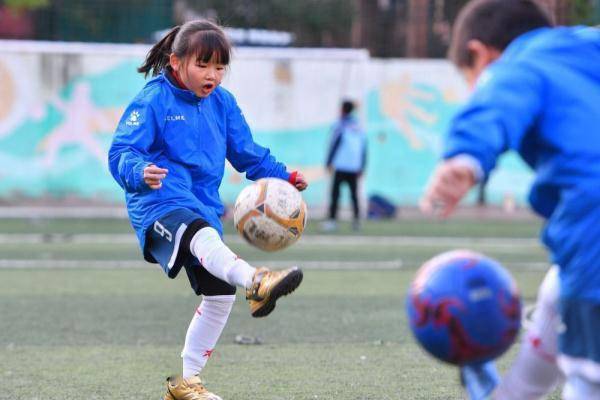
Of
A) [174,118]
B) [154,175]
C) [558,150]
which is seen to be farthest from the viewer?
[174,118]

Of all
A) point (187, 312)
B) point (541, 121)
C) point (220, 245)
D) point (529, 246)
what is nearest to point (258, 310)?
point (220, 245)

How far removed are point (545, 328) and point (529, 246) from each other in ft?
40.3

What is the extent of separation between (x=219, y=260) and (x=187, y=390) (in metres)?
0.83

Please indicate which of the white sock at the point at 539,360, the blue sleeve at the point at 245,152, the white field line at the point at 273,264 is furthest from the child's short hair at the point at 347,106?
the white sock at the point at 539,360

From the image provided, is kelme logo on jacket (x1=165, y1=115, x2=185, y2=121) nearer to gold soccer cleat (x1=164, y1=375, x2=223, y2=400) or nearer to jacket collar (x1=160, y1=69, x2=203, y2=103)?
jacket collar (x1=160, y1=69, x2=203, y2=103)

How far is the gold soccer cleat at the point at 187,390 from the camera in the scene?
5.79 meters

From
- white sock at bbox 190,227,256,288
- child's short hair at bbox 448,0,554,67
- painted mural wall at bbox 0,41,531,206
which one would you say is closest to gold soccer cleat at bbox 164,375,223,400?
white sock at bbox 190,227,256,288

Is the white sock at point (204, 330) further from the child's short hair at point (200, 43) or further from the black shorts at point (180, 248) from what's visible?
the child's short hair at point (200, 43)

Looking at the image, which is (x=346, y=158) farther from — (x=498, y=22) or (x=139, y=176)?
(x=498, y=22)

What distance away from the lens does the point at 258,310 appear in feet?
17.1

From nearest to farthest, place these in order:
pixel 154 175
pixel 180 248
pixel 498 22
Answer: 1. pixel 498 22
2. pixel 154 175
3. pixel 180 248

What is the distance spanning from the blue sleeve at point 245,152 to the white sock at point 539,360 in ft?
7.20

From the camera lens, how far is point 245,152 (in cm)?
605

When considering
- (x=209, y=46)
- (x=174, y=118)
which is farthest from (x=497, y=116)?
(x=174, y=118)
